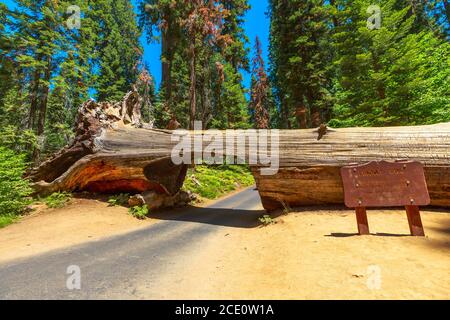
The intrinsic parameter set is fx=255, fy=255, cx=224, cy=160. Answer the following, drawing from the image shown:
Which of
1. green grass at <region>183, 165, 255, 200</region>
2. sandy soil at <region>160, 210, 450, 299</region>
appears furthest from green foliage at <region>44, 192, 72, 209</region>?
sandy soil at <region>160, 210, 450, 299</region>

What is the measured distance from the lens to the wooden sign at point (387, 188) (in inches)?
196

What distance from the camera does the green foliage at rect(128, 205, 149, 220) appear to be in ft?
28.5

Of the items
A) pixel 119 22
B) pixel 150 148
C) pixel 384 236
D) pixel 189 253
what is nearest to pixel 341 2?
pixel 150 148

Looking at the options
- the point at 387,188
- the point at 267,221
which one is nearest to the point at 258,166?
the point at 267,221

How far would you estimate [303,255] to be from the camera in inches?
177

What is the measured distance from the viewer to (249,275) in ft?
13.1

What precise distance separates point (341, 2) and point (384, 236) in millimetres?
15128

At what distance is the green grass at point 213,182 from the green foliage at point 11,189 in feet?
22.3

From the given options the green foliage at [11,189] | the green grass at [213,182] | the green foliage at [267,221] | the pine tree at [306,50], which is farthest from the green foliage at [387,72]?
the green foliage at [11,189]

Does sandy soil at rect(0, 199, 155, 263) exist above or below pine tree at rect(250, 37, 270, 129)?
below

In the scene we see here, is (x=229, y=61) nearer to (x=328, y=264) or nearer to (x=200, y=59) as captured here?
(x=200, y=59)

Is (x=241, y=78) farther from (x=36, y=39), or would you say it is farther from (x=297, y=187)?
(x=297, y=187)

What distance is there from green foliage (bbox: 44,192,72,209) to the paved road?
4.18 m

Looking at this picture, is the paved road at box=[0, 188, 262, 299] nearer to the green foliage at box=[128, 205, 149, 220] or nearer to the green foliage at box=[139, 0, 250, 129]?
the green foliage at box=[128, 205, 149, 220]
